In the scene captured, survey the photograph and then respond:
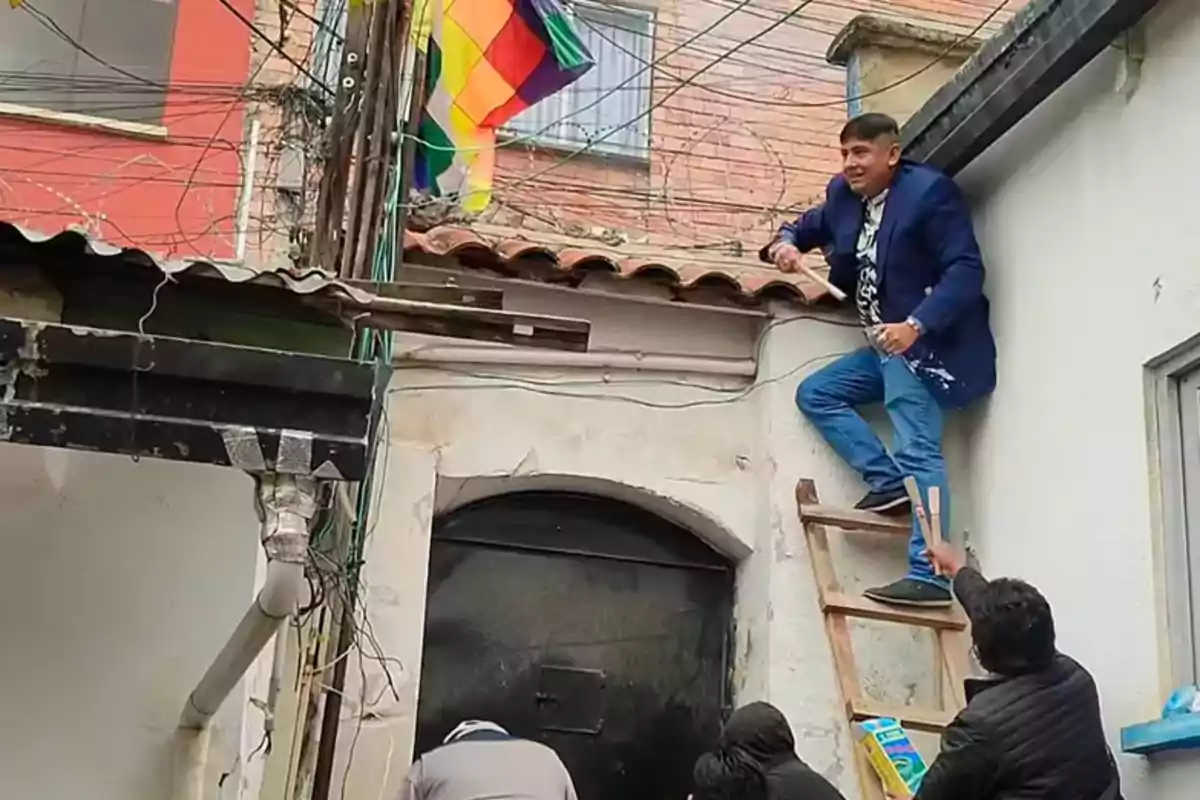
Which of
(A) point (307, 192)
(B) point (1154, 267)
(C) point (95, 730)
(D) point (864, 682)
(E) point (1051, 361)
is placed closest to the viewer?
(C) point (95, 730)

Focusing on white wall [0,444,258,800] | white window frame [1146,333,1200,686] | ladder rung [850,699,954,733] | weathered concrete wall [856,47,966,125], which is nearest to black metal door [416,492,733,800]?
ladder rung [850,699,954,733]

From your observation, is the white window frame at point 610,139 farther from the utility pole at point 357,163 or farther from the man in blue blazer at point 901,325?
the utility pole at point 357,163

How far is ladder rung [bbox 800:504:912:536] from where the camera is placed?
591cm

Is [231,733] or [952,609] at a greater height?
[952,609]

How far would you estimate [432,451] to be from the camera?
5.96 meters

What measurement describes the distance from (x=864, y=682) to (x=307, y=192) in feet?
10.2

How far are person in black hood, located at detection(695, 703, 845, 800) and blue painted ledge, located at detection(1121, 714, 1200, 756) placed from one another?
0.92m

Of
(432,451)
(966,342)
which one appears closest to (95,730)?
(432,451)

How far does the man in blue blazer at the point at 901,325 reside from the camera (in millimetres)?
5820

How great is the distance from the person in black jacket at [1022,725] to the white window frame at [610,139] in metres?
5.59

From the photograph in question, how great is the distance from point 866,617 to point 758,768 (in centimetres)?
125

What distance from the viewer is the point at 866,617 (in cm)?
572

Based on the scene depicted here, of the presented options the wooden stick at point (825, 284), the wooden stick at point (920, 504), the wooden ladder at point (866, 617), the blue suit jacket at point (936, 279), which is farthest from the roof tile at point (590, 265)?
the wooden stick at point (920, 504)

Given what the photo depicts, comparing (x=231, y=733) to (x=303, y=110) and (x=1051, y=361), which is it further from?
(x=1051, y=361)
